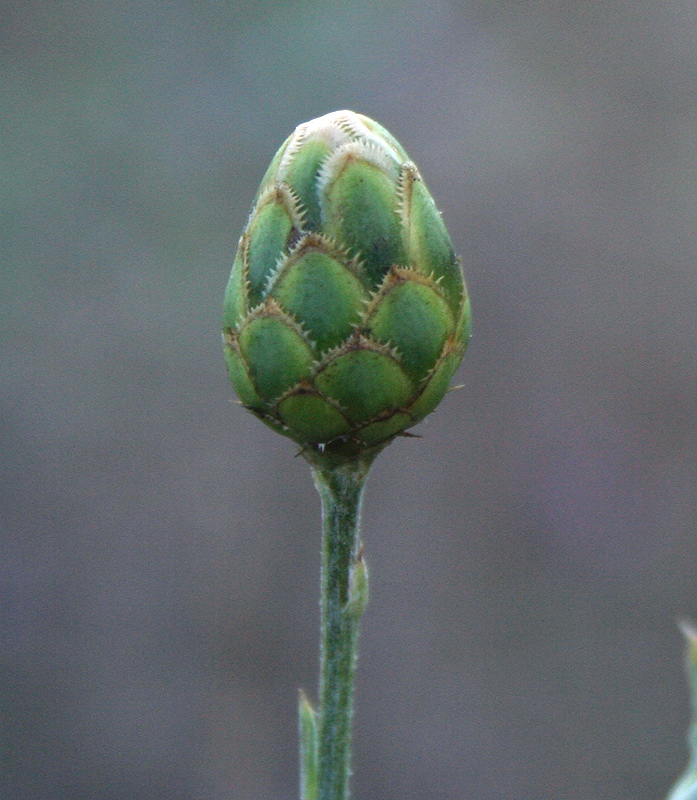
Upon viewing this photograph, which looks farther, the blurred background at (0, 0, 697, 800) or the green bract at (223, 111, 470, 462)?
the blurred background at (0, 0, 697, 800)

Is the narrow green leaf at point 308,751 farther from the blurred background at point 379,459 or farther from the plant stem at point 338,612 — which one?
the blurred background at point 379,459

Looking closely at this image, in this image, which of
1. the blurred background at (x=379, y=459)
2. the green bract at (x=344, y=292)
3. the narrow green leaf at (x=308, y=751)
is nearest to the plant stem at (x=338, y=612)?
the narrow green leaf at (x=308, y=751)

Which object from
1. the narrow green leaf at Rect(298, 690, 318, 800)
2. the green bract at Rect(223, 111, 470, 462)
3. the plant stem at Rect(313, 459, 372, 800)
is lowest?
the narrow green leaf at Rect(298, 690, 318, 800)

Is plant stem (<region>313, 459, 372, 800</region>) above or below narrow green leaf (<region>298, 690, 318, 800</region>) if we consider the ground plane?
above

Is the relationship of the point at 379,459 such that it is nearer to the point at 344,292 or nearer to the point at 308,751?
the point at 308,751

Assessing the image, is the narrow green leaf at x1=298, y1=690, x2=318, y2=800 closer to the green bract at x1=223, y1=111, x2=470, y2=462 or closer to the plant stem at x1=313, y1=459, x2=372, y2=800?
the plant stem at x1=313, y1=459, x2=372, y2=800

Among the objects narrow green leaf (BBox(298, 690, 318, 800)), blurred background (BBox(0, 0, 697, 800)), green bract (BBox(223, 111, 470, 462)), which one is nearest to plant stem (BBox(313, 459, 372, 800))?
narrow green leaf (BBox(298, 690, 318, 800))
